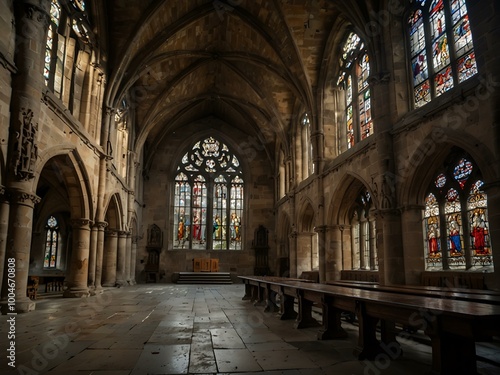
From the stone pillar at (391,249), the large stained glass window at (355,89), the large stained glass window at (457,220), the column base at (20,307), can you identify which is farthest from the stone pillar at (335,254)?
the column base at (20,307)

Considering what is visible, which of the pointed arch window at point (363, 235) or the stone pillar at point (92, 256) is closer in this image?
the stone pillar at point (92, 256)

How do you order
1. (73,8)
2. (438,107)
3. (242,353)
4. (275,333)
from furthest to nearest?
(73,8), (438,107), (275,333), (242,353)

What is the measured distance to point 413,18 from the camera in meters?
10.9

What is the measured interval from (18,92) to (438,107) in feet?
29.3

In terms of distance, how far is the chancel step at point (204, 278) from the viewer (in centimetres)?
2181

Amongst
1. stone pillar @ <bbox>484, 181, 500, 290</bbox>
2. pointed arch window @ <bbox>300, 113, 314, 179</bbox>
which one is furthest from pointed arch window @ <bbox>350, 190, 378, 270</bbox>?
stone pillar @ <bbox>484, 181, 500, 290</bbox>

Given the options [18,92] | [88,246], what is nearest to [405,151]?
[18,92]

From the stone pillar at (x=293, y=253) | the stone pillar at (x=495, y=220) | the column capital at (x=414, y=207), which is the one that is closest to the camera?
the stone pillar at (x=495, y=220)

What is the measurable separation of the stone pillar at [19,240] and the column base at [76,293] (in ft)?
12.8

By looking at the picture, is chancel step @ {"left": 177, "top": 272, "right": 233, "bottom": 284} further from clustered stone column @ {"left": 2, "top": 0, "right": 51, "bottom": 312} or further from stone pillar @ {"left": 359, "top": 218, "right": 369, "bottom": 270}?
clustered stone column @ {"left": 2, "top": 0, "right": 51, "bottom": 312}

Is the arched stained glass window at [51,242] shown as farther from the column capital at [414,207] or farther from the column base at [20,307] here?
the column capital at [414,207]

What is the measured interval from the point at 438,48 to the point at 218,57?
1080cm

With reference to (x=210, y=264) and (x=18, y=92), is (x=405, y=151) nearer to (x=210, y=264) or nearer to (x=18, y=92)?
(x=18, y=92)

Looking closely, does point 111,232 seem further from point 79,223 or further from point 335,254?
point 335,254
